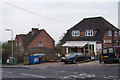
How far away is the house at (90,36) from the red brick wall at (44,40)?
1394 cm

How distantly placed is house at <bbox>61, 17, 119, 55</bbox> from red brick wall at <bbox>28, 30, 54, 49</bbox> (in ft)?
45.8

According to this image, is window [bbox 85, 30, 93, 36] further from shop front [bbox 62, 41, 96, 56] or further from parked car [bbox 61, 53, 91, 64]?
parked car [bbox 61, 53, 91, 64]

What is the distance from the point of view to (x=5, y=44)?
41062 millimetres

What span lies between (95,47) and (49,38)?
74.1ft

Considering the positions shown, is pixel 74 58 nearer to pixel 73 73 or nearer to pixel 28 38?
pixel 73 73

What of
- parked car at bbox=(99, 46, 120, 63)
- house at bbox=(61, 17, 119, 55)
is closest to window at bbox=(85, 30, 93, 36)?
house at bbox=(61, 17, 119, 55)

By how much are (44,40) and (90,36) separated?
1969cm

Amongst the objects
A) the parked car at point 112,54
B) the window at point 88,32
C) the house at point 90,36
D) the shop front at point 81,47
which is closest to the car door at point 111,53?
the parked car at point 112,54

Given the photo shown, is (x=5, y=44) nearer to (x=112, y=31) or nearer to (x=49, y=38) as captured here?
(x=49, y=38)

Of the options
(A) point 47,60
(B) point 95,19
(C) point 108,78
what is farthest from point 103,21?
(C) point 108,78

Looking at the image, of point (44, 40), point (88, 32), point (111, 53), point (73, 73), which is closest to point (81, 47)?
point (88, 32)

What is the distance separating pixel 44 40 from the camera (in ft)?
180

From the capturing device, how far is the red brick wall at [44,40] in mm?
53125

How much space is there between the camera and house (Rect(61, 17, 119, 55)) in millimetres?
→ 36250
